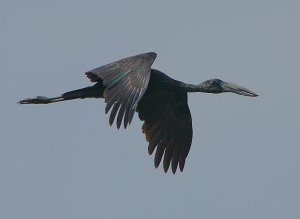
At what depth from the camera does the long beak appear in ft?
103

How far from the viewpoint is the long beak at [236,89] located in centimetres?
3134

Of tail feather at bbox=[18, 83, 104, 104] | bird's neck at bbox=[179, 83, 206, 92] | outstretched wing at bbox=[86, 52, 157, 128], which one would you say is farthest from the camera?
bird's neck at bbox=[179, 83, 206, 92]

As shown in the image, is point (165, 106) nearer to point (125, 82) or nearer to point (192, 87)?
point (192, 87)

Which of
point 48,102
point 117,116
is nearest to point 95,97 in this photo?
point 48,102

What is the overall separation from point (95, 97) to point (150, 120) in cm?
178

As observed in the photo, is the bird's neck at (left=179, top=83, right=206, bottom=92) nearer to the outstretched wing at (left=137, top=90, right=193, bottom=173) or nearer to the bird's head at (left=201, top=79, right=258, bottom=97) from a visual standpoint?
the bird's head at (left=201, top=79, right=258, bottom=97)

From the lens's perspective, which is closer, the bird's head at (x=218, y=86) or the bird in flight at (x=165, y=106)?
the bird in flight at (x=165, y=106)

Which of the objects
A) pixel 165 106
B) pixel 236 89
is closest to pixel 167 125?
pixel 165 106

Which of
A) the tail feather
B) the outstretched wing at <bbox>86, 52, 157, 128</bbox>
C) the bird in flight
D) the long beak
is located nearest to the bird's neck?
the bird in flight

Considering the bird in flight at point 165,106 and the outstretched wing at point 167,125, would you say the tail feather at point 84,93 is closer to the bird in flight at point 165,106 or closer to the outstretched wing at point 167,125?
the bird in flight at point 165,106

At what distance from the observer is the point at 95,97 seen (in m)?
30.7

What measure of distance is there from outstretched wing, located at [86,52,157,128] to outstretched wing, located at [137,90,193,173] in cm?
298

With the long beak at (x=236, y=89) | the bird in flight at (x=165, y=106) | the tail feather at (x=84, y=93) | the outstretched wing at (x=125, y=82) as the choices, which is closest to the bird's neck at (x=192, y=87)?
the bird in flight at (x=165, y=106)

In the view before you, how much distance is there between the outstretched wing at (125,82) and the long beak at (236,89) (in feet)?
10.3
